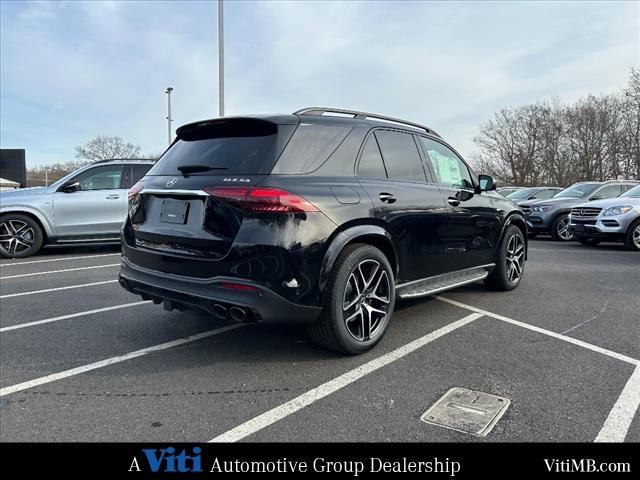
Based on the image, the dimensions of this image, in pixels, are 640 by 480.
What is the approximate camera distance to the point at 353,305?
129 inches

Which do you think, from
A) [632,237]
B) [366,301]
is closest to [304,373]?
[366,301]

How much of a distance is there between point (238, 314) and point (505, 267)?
3.74m

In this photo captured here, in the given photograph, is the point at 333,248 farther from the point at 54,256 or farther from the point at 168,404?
the point at 54,256

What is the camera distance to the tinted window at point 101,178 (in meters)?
8.78

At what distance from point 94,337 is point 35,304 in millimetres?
1629

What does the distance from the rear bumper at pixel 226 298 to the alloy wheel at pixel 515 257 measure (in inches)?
135

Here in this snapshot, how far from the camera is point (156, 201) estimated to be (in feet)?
11.0

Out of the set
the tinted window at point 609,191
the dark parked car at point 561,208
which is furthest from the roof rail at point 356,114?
the tinted window at point 609,191

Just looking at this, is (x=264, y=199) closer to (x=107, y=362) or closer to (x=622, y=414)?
(x=107, y=362)

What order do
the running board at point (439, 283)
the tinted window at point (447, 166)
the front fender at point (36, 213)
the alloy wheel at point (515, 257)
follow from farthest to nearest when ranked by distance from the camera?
the front fender at point (36, 213), the alloy wheel at point (515, 257), the tinted window at point (447, 166), the running board at point (439, 283)

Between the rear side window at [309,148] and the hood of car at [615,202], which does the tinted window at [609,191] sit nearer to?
the hood of car at [615,202]

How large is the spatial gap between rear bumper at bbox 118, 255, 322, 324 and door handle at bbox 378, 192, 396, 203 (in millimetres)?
1074
